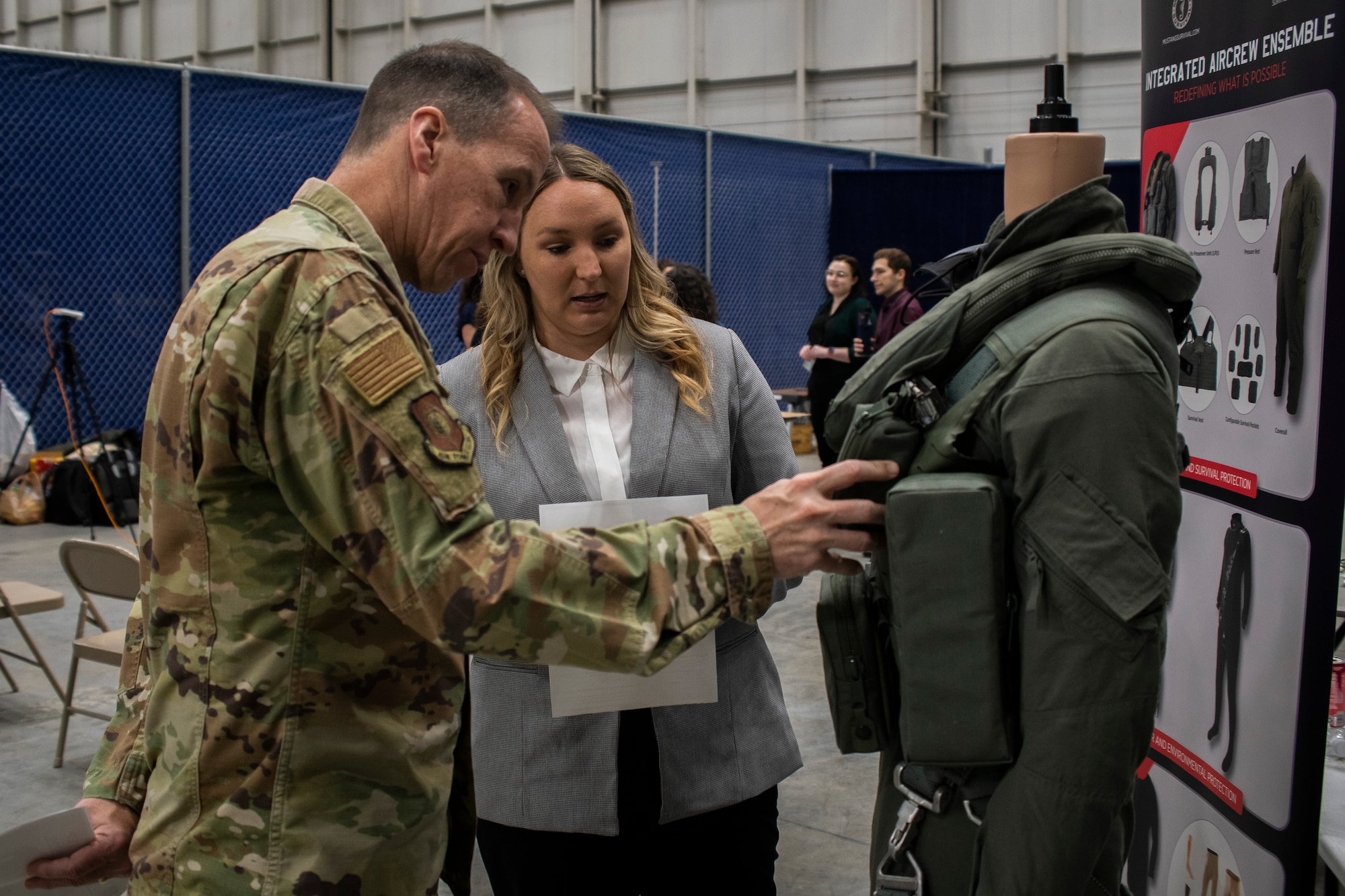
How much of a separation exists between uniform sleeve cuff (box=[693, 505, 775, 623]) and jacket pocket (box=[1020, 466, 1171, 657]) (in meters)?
0.28

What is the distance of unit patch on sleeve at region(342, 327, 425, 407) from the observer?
105 cm

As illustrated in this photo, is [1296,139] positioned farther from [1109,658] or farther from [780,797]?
[780,797]

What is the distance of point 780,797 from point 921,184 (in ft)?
27.7

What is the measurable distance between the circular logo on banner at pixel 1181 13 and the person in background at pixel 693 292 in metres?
2.12

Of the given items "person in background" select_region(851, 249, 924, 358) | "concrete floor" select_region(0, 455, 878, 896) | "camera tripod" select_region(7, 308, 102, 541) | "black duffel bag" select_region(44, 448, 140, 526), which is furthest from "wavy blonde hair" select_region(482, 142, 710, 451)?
"black duffel bag" select_region(44, 448, 140, 526)

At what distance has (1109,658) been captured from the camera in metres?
1.10

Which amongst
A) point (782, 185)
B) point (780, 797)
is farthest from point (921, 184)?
point (780, 797)

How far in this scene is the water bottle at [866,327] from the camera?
7805 millimetres

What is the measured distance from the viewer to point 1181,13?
88.4 inches

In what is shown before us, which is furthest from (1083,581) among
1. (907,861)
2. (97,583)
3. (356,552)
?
(97,583)

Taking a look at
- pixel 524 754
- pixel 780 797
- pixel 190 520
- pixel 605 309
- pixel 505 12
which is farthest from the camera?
pixel 505 12

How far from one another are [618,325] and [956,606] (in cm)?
88

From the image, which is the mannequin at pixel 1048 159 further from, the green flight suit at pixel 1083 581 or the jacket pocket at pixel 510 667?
the jacket pocket at pixel 510 667

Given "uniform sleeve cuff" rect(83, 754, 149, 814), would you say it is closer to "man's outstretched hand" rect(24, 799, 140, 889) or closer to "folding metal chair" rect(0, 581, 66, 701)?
"man's outstretched hand" rect(24, 799, 140, 889)
